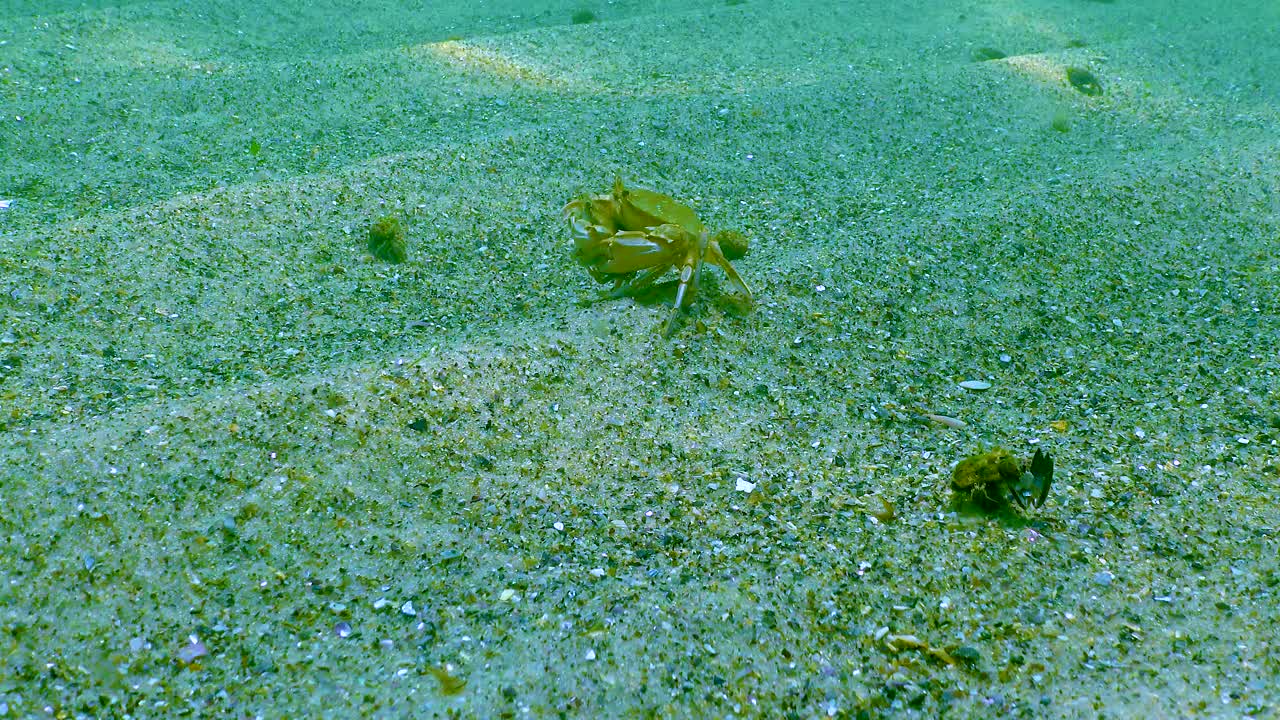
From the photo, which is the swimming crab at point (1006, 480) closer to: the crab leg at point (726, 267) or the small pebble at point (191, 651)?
the crab leg at point (726, 267)

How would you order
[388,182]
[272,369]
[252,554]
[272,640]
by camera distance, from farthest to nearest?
[388,182], [272,369], [252,554], [272,640]

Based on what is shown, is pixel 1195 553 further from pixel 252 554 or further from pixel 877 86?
pixel 877 86

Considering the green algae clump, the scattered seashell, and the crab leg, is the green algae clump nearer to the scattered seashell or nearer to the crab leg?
the crab leg

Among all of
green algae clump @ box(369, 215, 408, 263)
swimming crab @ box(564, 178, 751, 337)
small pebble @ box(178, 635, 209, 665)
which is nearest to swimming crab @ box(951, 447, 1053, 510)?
swimming crab @ box(564, 178, 751, 337)

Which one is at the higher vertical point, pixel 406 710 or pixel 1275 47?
pixel 1275 47

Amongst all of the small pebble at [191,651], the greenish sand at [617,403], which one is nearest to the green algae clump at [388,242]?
the greenish sand at [617,403]

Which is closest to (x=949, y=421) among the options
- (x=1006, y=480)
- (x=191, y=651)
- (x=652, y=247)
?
(x=1006, y=480)

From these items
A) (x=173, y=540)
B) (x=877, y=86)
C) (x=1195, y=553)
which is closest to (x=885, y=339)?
(x=1195, y=553)

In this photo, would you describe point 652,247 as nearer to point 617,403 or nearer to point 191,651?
point 617,403
